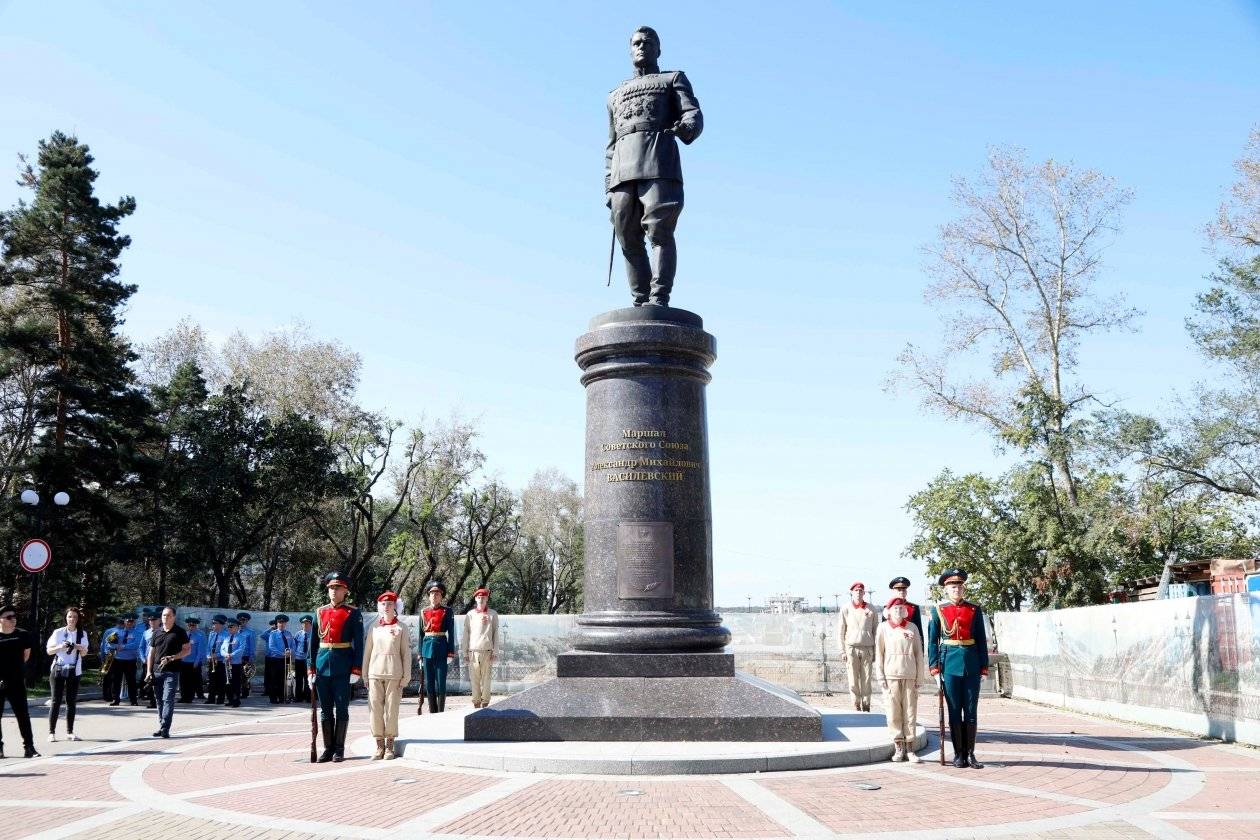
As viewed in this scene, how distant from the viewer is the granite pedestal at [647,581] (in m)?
9.37

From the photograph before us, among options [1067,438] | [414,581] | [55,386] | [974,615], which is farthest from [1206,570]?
[414,581]

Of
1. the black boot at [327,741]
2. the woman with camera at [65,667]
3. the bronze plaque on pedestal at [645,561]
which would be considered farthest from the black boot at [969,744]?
the woman with camera at [65,667]

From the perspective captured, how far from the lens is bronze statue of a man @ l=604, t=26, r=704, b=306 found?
11.8 m

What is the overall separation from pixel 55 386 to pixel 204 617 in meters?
8.06

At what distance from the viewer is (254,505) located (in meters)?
34.2

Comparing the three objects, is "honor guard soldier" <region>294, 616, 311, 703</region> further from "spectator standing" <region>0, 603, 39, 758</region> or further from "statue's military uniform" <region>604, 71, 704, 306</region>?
"statue's military uniform" <region>604, 71, 704, 306</region>

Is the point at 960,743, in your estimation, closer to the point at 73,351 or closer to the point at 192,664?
the point at 192,664

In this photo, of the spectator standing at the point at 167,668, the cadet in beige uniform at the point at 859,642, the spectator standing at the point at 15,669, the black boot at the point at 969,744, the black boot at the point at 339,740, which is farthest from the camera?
the cadet in beige uniform at the point at 859,642

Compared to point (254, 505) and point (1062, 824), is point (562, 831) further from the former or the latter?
point (254, 505)

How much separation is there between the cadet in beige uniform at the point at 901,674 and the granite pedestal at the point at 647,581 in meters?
0.78

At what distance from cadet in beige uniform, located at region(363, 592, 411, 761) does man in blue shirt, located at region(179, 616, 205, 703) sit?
9.27 metres

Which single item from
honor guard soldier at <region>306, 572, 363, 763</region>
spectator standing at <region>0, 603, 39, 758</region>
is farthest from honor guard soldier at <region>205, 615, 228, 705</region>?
honor guard soldier at <region>306, 572, 363, 763</region>

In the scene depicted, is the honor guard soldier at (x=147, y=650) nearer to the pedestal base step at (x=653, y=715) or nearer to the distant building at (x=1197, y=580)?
the pedestal base step at (x=653, y=715)

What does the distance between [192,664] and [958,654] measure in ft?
46.4
